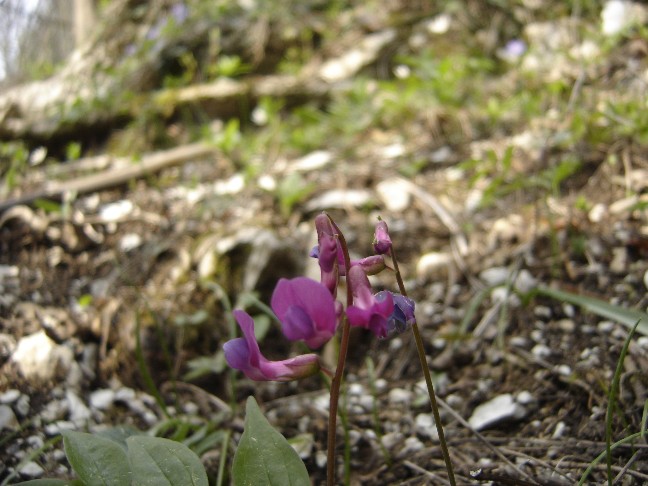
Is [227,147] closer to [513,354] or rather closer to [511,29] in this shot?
[513,354]

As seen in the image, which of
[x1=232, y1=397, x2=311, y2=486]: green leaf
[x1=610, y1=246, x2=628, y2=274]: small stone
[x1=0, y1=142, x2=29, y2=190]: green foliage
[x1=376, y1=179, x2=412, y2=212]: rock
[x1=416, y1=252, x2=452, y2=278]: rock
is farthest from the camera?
[x1=0, y1=142, x2=29, y2=190]: green foliage

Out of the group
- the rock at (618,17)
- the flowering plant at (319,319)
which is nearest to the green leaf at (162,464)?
the flowering plant at (319,319)

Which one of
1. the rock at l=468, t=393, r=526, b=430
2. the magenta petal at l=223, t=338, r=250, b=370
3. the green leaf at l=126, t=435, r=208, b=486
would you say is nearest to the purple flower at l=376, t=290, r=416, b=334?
the magenta petal at l=223, t=338, r=250, b=370

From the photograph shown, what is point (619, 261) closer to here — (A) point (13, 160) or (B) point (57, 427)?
(B) point (57, 427)

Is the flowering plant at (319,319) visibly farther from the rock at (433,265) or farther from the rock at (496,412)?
the rock at (433,265)

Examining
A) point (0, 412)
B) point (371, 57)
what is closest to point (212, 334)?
point (0, 412)

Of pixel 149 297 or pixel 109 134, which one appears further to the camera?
pixel 109 134

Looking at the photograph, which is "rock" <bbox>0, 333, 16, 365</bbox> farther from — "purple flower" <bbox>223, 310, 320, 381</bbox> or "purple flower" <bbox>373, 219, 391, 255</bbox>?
"purple flower" <bbox>373, 219, 391, 255</bbox>
